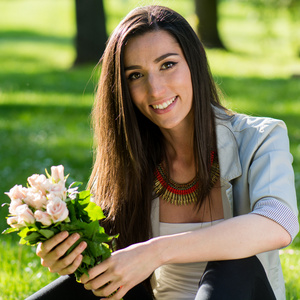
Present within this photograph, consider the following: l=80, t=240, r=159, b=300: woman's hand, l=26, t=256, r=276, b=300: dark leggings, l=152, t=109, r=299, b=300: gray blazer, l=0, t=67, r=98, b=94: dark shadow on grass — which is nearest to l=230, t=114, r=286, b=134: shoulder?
l=152, t=109, r=299, b=300: gray blazer

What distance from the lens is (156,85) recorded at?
3.12 m

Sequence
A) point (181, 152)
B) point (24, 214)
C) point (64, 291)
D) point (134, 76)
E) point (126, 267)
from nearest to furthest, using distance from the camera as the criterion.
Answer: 1. point (24, 214)
2. point (126, 267)
3. point (64, 291)
4. point (134, 76)
5. point (181, 152)

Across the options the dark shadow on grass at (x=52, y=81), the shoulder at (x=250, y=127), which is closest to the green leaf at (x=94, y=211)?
the shoulder at (x=250, y=127)

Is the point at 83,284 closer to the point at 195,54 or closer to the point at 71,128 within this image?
the point at 195,54

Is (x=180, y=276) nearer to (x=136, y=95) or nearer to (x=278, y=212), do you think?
(x=278, y=212)

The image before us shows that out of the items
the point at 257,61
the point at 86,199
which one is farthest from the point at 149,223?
the point at 257,61

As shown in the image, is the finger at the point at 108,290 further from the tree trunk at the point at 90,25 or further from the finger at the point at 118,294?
the tree trunk at the point at 90,25

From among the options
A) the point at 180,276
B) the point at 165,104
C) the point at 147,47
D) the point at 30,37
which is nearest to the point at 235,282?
the point at 180,276

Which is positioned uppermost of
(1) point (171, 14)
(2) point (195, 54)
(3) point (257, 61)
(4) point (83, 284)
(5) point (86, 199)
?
(1) point (171, 14)

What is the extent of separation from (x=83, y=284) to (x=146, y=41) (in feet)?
4.11

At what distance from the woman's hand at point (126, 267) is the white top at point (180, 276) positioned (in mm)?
550

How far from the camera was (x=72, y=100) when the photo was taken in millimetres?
11125

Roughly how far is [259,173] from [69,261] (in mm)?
984

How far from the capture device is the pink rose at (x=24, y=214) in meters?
2.50
